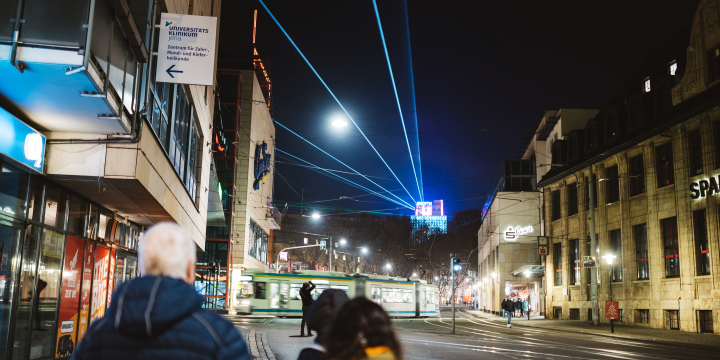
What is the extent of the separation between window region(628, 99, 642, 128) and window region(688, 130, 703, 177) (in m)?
5.17

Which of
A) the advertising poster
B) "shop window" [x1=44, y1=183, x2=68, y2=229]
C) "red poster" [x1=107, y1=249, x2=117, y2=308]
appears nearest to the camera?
"shop window" [x1=44, y1=183, x2=68, y2=229]

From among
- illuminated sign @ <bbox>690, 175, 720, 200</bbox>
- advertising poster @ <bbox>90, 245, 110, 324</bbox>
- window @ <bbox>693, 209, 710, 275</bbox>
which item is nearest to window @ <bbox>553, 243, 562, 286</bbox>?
window @ <bbox>693, 209, 710, 275</bbox>

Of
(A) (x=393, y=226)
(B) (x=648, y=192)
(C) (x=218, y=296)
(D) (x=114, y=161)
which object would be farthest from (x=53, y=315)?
(A) (x=393, y=226)

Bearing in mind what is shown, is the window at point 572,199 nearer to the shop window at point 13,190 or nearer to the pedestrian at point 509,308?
the pedestrian at point 509,308

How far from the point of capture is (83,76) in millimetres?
7777

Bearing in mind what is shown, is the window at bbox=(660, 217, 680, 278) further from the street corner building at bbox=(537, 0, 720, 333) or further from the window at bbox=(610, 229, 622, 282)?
the window at bbox=(610, 229, 622, 282)

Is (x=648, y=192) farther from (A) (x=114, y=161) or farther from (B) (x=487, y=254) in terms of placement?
(B) (x=487, y=254)

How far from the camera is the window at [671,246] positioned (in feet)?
98.0

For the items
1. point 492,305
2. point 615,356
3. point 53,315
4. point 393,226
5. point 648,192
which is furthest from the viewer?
point 393,226

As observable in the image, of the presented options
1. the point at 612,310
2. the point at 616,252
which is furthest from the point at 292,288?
the point at 616,252

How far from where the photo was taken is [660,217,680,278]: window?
29884 mm

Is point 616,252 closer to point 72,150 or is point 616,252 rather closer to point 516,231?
point 516,231

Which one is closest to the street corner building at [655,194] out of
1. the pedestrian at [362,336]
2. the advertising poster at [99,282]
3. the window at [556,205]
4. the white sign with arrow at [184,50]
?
the window at [556,205]

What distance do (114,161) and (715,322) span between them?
26.2 m
